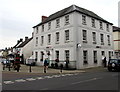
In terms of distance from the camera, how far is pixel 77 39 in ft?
70.7

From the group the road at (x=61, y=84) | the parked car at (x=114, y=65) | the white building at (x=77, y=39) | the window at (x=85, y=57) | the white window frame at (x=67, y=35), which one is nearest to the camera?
the road at (x=61, y=84)

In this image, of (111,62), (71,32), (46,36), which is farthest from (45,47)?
(111,62)

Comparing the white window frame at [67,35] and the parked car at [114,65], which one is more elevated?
the white window frame at [67,35]

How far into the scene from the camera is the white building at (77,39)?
21703mm

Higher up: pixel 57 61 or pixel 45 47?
pixel 45 47

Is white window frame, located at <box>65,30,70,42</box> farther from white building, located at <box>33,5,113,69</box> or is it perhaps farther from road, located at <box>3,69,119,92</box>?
road, located at <box>3,69,119,92</box>

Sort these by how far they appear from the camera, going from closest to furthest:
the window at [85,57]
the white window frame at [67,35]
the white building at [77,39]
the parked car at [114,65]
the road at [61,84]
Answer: the road at [61,84], the parked car at [114,65], the white building at [77,39], the window at [85,57], the white window frame at [67,35]

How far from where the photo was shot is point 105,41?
1072 inches

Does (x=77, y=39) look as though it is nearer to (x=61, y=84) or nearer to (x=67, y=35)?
(x=67, y=35)

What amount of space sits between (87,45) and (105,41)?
6.29 m

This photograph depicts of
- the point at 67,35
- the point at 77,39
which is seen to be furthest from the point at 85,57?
the point at 67,35

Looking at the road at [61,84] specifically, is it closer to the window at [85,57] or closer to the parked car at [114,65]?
the parked car at [114,65]

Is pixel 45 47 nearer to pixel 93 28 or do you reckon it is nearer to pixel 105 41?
pixel 93 28

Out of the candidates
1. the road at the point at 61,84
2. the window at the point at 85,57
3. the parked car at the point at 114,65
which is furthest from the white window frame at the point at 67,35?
the road at the point at 61,84
